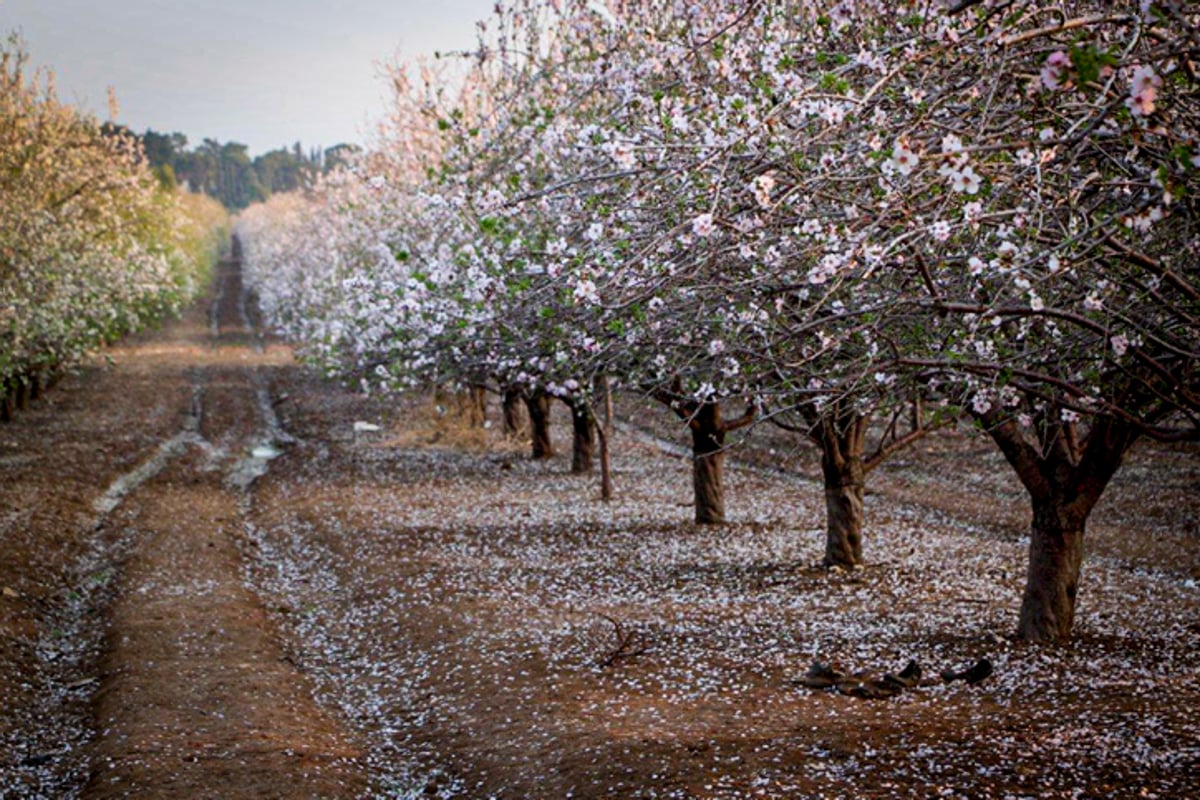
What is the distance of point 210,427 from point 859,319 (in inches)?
1248

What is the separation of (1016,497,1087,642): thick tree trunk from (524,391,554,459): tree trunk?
57.8 ft

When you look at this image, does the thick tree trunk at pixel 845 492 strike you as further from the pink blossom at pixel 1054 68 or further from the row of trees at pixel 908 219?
the pink blossom at pixel 1054 68

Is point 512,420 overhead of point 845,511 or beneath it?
beneath

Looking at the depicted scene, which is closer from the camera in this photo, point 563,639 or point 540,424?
point 563,639

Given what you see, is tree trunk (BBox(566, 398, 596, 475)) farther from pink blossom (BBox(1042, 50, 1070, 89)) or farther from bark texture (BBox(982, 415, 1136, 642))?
pink blossom (BBox(1042, 50, 1070, 89))

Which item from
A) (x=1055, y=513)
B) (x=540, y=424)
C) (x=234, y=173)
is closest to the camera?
(x=1055, y=513)

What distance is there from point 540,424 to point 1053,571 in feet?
64.1

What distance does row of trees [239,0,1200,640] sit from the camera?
18.4 feet

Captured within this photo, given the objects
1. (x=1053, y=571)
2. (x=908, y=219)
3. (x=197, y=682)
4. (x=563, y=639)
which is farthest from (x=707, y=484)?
(x=908, y=219)

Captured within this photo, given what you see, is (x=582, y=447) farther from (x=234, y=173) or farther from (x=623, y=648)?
(x=234, y=173)

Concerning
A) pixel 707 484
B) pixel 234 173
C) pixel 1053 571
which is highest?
pixel 234 173

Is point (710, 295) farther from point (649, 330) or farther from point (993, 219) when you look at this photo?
point (993, 219)

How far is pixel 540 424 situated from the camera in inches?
1137

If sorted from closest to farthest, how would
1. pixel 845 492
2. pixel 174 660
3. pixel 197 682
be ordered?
pixel 197 682
pixel 174 660
pixel 845 492
